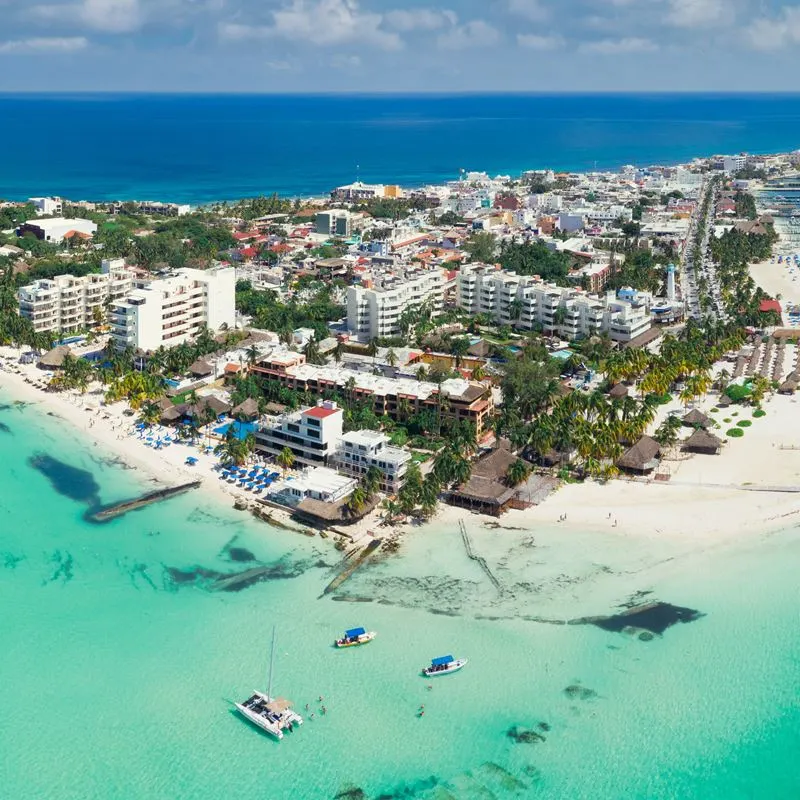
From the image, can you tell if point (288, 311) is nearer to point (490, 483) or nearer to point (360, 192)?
point (490, 483)

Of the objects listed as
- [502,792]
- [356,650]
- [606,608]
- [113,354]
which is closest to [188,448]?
[113,354]

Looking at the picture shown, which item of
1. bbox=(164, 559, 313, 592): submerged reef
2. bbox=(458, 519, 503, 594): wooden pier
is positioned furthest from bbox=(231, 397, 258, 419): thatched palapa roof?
bbox=(458, 519, 503, 594): wooden pier

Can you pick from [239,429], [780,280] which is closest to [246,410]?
[239,429]

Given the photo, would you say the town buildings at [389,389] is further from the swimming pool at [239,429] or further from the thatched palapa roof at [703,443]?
the thatched palapa roof at [703,443]

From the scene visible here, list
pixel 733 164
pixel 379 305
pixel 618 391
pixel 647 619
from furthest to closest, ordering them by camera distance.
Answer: pixel 733 164, pixel 379 305, pixel 618 391, pixel 647 619

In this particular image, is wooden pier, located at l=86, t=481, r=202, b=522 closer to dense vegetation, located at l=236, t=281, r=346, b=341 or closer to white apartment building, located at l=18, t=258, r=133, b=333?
dense vegetation, located at l=236, t=281, r=346, b=341

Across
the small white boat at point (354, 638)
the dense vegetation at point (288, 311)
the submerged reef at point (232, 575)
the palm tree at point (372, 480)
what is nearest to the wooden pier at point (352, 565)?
the submerged reef at point (232, 575)

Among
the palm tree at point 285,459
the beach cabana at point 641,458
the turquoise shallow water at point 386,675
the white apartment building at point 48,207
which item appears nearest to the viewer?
the turquoise shallow water at point 386,675

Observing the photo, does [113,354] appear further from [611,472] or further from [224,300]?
[611,472]
